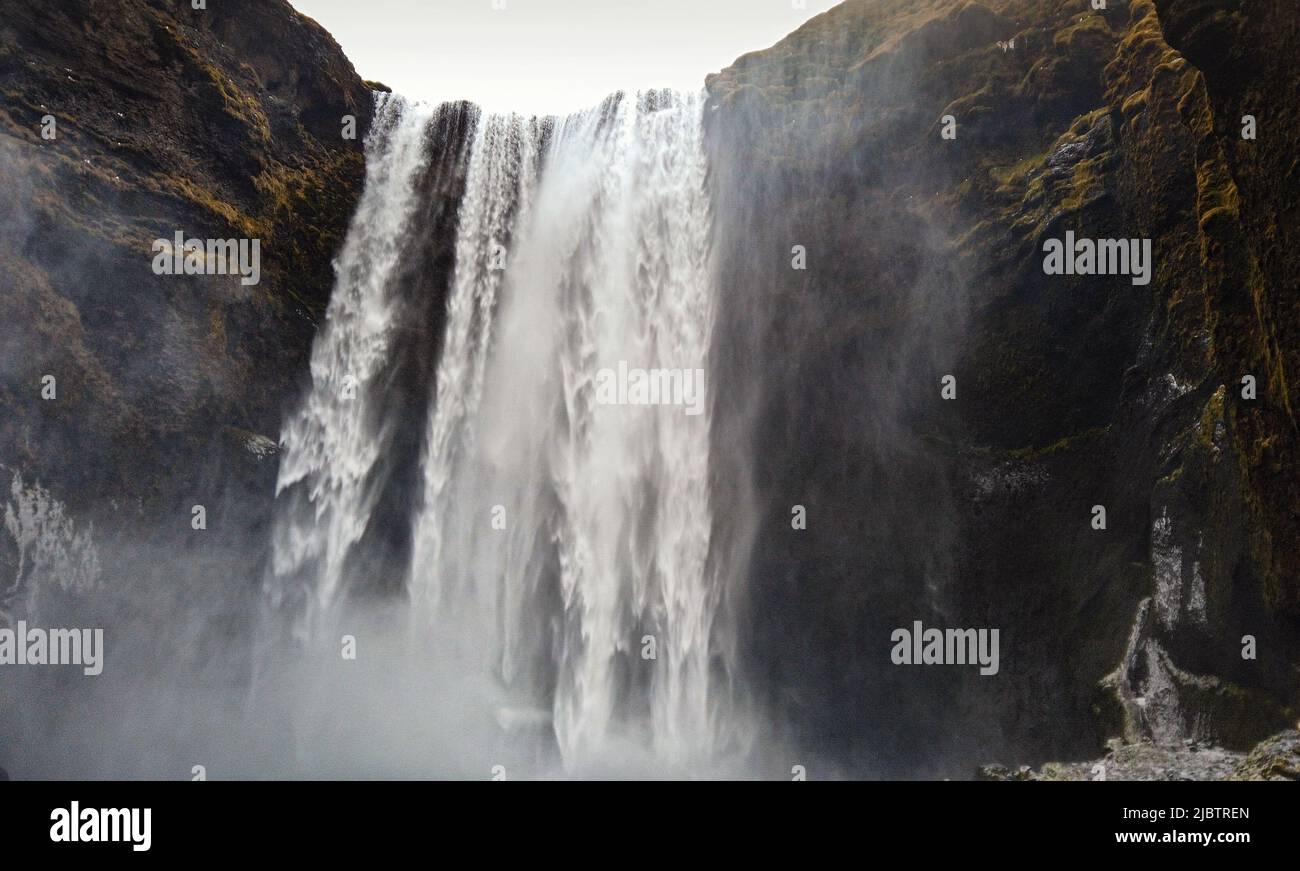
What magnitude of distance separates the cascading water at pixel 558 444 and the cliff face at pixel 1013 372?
1.28m

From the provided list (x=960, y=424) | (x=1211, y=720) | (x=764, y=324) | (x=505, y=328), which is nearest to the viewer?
(x=1211, y=720)

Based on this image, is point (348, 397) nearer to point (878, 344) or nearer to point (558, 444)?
point (558, 444)

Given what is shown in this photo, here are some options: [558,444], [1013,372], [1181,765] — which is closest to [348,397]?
[558,444]

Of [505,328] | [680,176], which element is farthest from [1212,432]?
[505,328]

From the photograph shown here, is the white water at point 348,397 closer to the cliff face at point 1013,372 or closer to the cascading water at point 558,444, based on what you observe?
the cascading water at point 558,444

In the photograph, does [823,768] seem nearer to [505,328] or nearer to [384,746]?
→ [384,746]

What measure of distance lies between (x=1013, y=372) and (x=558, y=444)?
9.65 metres

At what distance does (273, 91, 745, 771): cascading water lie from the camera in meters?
17.3

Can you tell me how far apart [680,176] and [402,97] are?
774 centimetres

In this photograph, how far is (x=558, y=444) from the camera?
1853cm

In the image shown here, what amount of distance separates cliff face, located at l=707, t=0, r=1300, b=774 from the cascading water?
1279 millimetres

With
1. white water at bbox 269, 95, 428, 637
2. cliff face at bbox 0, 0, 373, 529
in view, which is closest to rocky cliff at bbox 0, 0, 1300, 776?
cliff face at bbox 0, 0, 373, 529

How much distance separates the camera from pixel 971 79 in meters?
16.6

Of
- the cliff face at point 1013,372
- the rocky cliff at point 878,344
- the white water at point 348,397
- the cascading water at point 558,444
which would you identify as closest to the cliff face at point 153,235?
the rocky cliff at point 878,344
